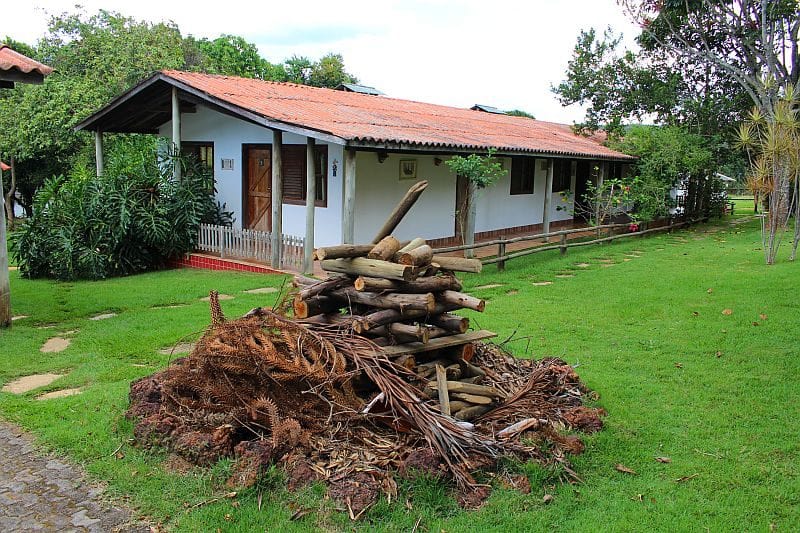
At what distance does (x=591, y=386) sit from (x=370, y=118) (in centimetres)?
926

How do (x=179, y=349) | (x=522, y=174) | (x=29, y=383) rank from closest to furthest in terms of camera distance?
(x=29, y=383) < (x=179, y=349) < (x=522, y=174)

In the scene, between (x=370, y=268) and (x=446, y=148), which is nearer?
(x=370, y=268)

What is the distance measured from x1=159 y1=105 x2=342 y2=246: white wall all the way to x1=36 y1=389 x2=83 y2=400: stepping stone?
7.44 meters

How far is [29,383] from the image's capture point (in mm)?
6355

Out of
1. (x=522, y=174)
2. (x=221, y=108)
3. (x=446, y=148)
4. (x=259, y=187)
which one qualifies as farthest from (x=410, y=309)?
(x=522, y=174)

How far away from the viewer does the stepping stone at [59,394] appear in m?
5.96

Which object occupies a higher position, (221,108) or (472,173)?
(221,108)

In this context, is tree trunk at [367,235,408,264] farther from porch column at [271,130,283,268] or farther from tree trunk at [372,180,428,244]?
porch column at [271,130,283,268]

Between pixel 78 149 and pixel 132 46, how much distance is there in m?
4.10

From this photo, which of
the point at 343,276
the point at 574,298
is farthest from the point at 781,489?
the point at 574,298

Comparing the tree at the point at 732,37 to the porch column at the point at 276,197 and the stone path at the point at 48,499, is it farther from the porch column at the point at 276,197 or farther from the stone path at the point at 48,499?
the stone path at the point at 48,499

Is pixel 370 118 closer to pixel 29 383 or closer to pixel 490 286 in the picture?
pixel 490 286

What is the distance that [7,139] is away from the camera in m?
22.5

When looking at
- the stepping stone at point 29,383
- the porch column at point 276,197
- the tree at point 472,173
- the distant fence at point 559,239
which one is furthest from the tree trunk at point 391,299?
the tree at point 472,173
